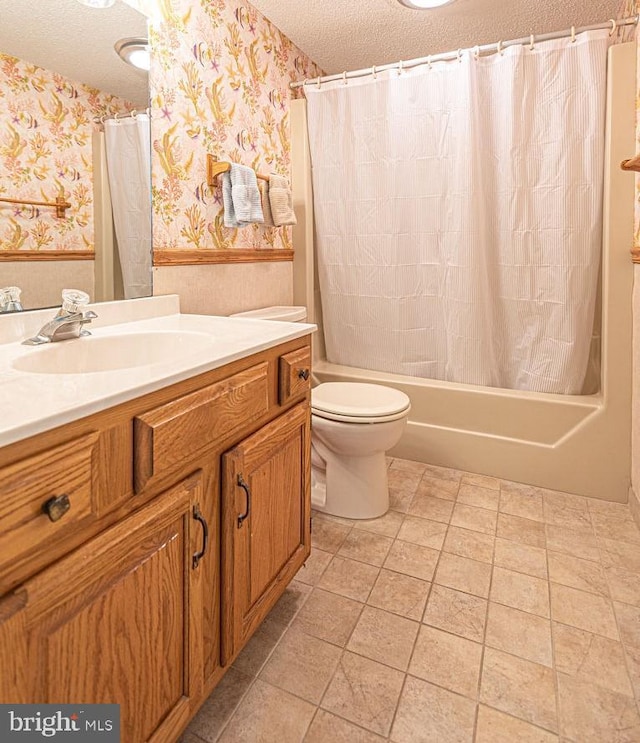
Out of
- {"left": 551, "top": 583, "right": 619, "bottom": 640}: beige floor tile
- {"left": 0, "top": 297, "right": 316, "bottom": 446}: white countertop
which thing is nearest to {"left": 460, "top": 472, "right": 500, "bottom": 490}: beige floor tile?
{"left": 551, "top": 583, "right": 619, "bottom": 640}: beige floor tile

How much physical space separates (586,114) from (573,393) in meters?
1.14

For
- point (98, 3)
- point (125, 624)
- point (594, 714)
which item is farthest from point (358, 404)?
point (98, 3)

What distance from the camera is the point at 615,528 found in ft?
5.99

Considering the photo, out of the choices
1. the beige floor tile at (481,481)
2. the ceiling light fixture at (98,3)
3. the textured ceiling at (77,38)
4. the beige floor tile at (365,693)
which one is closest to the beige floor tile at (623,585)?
the beige floor tile at (481,481)

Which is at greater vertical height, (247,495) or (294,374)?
(294,374)

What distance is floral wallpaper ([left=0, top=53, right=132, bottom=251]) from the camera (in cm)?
112

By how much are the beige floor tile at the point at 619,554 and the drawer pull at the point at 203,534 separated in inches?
53.8

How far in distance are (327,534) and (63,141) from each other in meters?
1.48

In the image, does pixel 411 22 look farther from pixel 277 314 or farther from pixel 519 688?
pixel 519 688

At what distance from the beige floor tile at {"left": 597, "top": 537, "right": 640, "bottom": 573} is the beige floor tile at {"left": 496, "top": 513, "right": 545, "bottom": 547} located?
0.19 m

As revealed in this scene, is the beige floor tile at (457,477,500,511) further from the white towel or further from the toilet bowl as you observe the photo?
the white towel

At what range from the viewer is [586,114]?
6.34 feet

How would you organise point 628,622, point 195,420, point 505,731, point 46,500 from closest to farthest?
point 46,500 → point 195,420 → point 505,731 → point 628,622

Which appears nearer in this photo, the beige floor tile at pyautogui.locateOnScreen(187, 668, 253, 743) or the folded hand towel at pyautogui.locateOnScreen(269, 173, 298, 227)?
the beige floor tile at pyautogui.locateOnScreen(187, 668, 253, 743)
